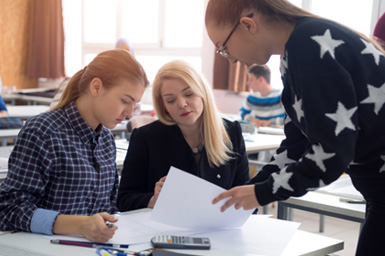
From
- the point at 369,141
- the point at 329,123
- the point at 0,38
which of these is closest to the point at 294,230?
Result: the point at 369,141

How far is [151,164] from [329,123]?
3.51 ft

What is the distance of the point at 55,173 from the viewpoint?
4.83ft

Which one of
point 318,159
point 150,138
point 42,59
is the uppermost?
point 318,159

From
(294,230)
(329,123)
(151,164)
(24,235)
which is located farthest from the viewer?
(151,164)

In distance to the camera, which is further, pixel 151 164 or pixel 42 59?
pixel 42 59

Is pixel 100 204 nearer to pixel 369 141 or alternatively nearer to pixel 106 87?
pixel 106 87

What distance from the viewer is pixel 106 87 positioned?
155 centimetres

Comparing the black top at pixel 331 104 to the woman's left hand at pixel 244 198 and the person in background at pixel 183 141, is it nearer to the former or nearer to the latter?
the woman's left hand at pixel 244 198

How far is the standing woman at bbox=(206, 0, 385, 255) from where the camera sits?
1.04 meters

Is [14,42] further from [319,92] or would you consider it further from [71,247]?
[319,92]

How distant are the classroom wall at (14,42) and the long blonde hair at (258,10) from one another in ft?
25.1

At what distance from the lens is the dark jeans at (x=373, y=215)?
119 cm

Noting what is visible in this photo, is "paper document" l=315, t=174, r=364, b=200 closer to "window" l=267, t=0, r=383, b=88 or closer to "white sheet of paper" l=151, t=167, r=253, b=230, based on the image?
"white sheet of paper" l=151, t=167, r=253, b=230

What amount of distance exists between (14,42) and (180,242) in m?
7.74
